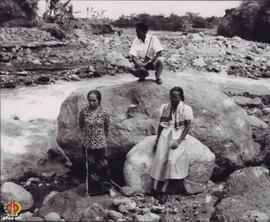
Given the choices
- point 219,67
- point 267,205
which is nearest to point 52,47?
point 219,67

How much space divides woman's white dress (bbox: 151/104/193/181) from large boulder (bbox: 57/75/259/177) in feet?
2.57

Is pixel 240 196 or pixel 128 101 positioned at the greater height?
pixel 128 101

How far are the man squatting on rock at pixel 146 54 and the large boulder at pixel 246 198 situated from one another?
2.11 meters

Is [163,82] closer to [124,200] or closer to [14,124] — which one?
[124,200]

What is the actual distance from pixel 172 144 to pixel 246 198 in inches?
44.0

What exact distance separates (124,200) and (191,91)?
233 cm

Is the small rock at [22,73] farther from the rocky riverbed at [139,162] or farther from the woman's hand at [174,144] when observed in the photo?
the woman's hand at [174,144]

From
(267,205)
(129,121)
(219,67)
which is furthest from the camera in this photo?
(219,67)

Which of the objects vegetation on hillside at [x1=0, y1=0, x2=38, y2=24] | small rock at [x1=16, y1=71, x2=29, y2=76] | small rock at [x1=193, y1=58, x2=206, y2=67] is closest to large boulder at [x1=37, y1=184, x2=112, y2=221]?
→ small rock at [x1=16, y1=71, x2=29, y2=76]

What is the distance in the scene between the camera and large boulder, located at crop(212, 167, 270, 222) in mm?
4020

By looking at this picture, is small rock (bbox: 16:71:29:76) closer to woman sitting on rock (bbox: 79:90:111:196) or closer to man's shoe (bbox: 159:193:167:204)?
woman sitting on rock (bbox: 79:90:111:196)

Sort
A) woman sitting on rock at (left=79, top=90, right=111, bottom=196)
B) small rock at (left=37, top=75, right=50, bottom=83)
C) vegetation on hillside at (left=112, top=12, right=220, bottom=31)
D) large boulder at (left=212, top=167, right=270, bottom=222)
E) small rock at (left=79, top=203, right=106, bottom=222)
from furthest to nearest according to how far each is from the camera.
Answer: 1. vegetation on hillside at (left=112, top=12, right=220, bottom=31)
2. small rock at (left=37, top=75, right=50, bottom=83)
3. woman sitting on rock at (left=79, top=90, right=111, bottom=196)
4. small rock at (left=79, top=203, right=106, bottom=222)
5. large boulder at (left=212, top=167, right=270, bottom=222)

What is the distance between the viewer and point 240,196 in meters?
4.52

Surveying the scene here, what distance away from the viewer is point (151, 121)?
19.4 feet
